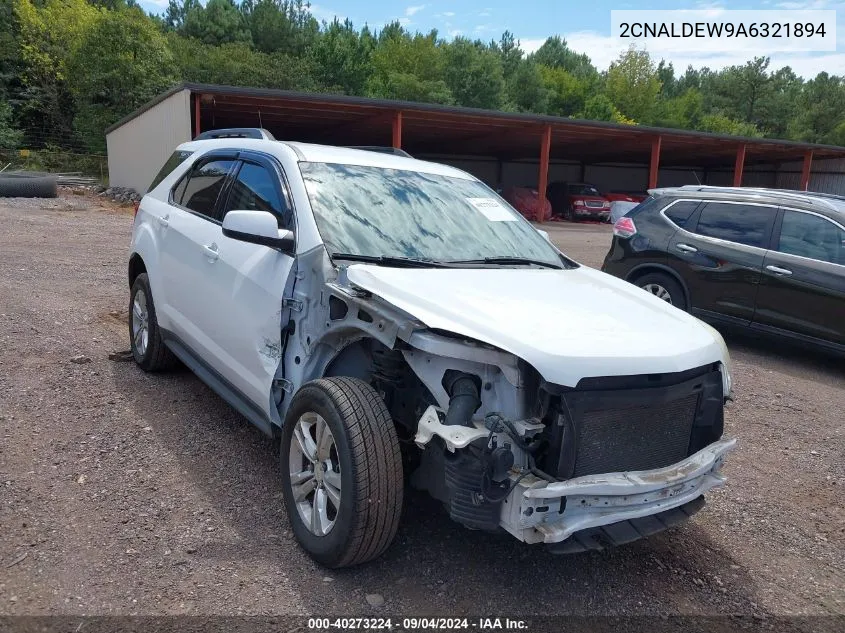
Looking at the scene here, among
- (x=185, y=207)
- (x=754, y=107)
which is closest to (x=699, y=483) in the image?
(x=185, y=207)

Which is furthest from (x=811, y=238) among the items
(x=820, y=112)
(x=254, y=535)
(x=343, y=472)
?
(x=820, y=112)

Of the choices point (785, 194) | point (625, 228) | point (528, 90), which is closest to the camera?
point (785, 194)

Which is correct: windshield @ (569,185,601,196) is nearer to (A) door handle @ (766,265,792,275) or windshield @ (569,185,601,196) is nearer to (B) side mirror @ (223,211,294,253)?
(A) door handle @ (766,265,792,275)

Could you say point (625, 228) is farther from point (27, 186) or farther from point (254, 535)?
point (27, 186)

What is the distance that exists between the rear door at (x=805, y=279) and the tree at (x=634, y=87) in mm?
68458

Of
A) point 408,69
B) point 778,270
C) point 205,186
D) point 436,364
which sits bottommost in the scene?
point 778,270

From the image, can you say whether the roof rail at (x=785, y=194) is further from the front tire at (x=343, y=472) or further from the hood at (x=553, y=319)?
the front tire at (x=343, y=472)

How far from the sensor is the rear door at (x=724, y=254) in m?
7.02

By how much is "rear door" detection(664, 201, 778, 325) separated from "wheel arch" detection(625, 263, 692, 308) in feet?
0.16

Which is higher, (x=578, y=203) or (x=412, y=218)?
(x=412, y=218)

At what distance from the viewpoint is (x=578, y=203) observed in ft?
95.5

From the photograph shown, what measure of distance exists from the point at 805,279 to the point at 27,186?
75.6ft

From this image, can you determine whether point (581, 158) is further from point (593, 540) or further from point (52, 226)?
point (593, 540)

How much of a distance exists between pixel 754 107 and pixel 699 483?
78638 millimetres
